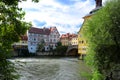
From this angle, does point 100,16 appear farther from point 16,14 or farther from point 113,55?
point 16,14

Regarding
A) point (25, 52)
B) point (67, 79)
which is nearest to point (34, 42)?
point (25, 52)

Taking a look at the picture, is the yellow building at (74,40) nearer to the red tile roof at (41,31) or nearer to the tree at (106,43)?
the red tile roof at (41,31)

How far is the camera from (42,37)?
380 feet

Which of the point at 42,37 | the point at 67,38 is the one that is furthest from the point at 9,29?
the point at 67,38

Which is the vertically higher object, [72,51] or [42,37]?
[42,37]

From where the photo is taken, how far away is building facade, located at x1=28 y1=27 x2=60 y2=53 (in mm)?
108875

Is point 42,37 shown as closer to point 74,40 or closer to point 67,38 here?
point 74,40

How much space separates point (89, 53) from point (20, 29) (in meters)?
19.1

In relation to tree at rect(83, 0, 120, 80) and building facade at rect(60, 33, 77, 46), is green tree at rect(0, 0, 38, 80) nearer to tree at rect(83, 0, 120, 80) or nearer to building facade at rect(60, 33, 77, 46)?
tree at rect(83, 0, 120, 80)

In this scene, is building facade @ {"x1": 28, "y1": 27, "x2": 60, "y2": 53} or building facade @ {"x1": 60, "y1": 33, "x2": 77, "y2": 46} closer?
building facade @ {"x1": 28, "y1": 27, "x2": 60, "y2": 53}

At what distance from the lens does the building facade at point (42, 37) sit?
109m

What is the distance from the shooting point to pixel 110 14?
77.1 feet

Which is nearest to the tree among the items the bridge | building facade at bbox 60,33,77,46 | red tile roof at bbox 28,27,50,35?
the bridge

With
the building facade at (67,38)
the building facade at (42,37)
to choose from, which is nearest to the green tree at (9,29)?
the building facade at (42,37)
